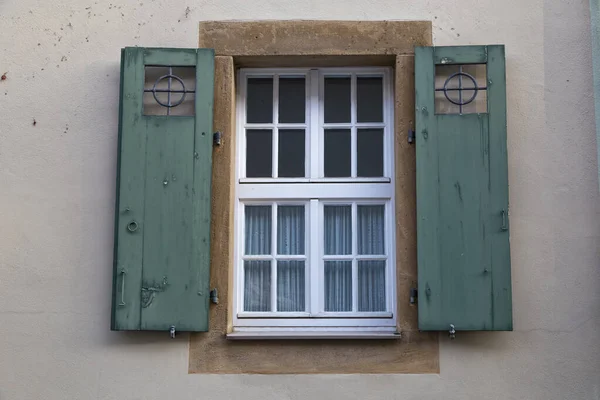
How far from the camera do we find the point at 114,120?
580 centimetres

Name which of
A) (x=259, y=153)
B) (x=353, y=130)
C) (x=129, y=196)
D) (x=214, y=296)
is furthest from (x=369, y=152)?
(x=129, y=196)

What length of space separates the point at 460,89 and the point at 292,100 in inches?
42.0

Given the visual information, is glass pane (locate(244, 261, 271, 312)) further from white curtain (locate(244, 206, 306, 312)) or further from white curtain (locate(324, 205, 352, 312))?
white curtain (locate(324, 205, 352, 312))

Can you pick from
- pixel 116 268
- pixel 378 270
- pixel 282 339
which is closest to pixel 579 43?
pixel 378 270

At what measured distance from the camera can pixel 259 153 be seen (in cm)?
595

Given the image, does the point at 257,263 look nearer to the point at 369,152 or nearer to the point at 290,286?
the point at 290,286

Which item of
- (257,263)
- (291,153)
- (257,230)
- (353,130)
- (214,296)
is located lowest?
(214,296)

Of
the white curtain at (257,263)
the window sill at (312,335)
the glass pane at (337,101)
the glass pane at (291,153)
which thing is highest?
the glass pane at (337,101)

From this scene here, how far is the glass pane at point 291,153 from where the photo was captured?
19.4 ft

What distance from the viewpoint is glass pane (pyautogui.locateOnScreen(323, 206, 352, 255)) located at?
19.2 ft

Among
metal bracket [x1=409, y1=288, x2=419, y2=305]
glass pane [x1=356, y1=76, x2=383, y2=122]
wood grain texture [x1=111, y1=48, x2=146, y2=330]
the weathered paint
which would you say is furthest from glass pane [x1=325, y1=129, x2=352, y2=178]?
the weathered paint

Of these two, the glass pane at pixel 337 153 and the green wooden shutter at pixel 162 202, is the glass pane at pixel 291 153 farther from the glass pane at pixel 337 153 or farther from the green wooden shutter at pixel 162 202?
the green wooden shutter at pixel 162 202

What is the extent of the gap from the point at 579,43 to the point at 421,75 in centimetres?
102

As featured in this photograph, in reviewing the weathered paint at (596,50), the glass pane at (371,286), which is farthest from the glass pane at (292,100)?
the weathered paint at (596,50)
